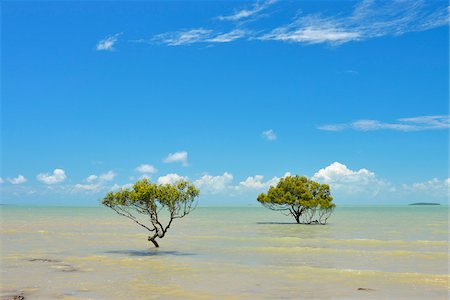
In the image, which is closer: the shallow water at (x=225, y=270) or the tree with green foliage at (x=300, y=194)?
the shallow water at (x=225, y=270)

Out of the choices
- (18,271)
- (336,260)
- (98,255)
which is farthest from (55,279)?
(336,260)

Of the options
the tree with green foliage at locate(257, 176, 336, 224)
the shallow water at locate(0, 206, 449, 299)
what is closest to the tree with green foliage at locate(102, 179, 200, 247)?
the shallow water at locate(0, 206, 449, 299)

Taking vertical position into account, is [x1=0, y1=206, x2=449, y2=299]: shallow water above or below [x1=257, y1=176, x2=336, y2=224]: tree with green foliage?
below

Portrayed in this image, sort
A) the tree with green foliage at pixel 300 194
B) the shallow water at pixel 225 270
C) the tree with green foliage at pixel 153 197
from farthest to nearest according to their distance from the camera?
the tree with green foliage at pixel 300 194, the tree with green foliage at pixel 153 197, the shallow water at pixel 225 270

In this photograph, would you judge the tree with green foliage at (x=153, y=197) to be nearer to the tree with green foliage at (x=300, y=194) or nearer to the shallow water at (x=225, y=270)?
the shallow water at (x=225, y=270)

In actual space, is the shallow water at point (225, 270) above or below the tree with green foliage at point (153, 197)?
below

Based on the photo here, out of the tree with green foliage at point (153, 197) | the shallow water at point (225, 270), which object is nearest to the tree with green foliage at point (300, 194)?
the shallow water at point (225, 270)

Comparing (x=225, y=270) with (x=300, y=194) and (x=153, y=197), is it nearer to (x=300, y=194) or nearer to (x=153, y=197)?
(x=153, y=197)

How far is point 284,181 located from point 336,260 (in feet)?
139

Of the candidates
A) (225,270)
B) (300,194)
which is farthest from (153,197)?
(300,194)

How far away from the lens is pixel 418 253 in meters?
45.2

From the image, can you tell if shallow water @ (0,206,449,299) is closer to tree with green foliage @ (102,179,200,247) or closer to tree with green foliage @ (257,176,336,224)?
tree with green foliage @ (102,179,200,247)

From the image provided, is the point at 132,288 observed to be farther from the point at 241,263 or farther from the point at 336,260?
the point at 336,260

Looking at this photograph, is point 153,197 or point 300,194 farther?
point 300,194
